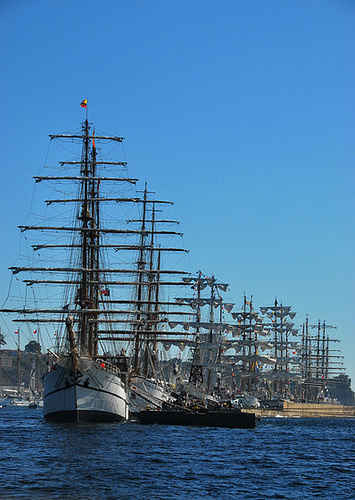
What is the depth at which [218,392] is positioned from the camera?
134625 millimetres

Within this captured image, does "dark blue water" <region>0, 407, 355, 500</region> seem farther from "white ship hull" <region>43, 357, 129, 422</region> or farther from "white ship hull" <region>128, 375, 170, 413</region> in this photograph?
"white ship hull" <region>128, 375, 170, 413</region>

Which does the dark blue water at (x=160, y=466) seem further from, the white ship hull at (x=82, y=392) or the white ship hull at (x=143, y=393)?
the white ship hull at (x=143, y=393)

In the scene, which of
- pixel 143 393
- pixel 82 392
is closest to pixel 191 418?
pixel 82 392

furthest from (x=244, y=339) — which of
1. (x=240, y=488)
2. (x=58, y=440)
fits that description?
(x=240, y=488)

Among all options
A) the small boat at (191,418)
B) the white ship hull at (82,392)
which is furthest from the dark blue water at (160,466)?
the small boat at (191,418)

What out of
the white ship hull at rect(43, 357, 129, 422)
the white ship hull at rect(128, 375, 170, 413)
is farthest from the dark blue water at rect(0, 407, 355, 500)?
the white ship hull at rect(128, 375, 170, 413)

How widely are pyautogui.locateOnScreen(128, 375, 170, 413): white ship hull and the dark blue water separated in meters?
20.9

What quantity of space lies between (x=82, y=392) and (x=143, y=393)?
22622mm

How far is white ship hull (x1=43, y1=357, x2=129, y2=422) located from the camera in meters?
68.0

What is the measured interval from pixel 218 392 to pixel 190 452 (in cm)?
8384

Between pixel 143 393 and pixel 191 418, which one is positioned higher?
pixel 143 393

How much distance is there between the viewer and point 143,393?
295 feet

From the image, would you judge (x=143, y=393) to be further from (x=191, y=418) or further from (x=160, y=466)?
(x=160, y=466)

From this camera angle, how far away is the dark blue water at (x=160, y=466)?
35.1m
